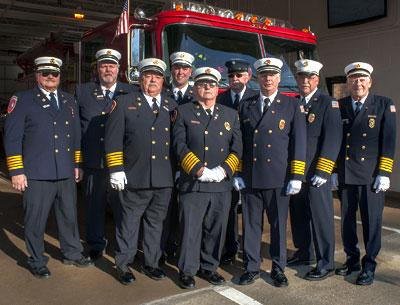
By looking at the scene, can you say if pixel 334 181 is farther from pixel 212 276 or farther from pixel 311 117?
pixel 212 276

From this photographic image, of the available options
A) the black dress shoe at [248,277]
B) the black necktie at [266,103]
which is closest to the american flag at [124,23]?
the black necktie at [266,103]

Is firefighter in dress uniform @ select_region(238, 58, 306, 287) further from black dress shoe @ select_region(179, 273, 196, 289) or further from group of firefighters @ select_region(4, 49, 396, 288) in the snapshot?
black dress shoe @ select_region(179, 273, 196, 289)

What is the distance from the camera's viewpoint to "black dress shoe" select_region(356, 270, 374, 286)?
3689 millimetres

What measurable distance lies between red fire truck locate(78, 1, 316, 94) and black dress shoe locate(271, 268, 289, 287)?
6.90 ft

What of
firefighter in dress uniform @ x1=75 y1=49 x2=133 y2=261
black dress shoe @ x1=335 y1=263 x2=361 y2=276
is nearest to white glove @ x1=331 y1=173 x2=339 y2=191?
black dress shoe @ x1=335 y1=263 x2=361 y2=276

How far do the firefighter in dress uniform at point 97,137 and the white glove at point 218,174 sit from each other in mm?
1118

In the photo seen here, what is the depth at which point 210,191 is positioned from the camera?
142 inches

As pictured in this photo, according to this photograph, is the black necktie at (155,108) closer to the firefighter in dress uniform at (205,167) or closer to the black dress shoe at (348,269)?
the firefighter in dress uniform at (205,167)

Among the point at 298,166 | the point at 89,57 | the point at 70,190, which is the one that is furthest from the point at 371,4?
the point at 70,190

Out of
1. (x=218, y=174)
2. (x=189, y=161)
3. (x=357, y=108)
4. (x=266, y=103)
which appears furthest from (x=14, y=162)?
(x=357, y=108)

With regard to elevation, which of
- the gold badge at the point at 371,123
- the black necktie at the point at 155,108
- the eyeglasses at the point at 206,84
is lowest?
the gold badge at the point at 371,123

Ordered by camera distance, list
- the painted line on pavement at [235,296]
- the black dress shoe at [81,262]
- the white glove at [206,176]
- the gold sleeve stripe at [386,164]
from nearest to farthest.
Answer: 1. the painted line on pavement at [235,296]
2. the white glove at [206,176]
3. the gold sleeve stripe at [386,164]
4. the black dress shoe at [81,262]

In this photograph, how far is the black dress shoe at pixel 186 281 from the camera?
3584 millimetres

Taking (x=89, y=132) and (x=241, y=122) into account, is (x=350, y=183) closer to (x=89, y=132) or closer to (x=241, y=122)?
(x=241, y=122)
